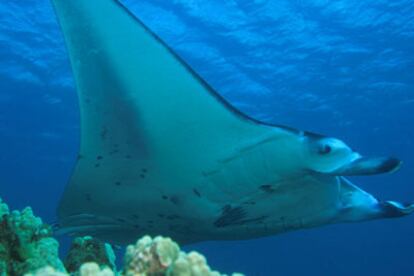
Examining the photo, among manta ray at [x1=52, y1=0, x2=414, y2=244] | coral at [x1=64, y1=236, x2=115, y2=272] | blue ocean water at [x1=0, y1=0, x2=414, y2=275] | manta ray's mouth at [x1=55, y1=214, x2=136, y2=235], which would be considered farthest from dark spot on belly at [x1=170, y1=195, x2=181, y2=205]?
blue ocean water at [x1=0, y1=0, x2=414, y2=275]

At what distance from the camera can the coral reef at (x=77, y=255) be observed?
6.84 ft

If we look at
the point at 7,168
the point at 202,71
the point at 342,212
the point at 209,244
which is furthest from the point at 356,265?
the point at 342,212

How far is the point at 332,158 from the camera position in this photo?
277cm

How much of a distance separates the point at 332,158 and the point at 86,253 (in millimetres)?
2993

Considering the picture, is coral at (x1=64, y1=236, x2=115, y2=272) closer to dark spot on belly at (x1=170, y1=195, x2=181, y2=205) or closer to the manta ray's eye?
dark spot on belly at (x1=170, y1=195, x2=181, y2=205)

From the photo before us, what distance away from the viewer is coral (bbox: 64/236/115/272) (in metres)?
4.42

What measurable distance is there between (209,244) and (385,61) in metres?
44.4

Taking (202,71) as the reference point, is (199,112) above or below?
below

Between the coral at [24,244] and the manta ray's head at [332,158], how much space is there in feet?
8.39

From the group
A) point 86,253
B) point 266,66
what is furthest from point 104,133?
point 266,66

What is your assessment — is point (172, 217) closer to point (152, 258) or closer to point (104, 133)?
point (104, 133)

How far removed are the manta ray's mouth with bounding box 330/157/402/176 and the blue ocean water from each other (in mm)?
11288

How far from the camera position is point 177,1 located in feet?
42.3

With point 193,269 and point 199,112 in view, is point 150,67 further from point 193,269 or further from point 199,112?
point 193,269
